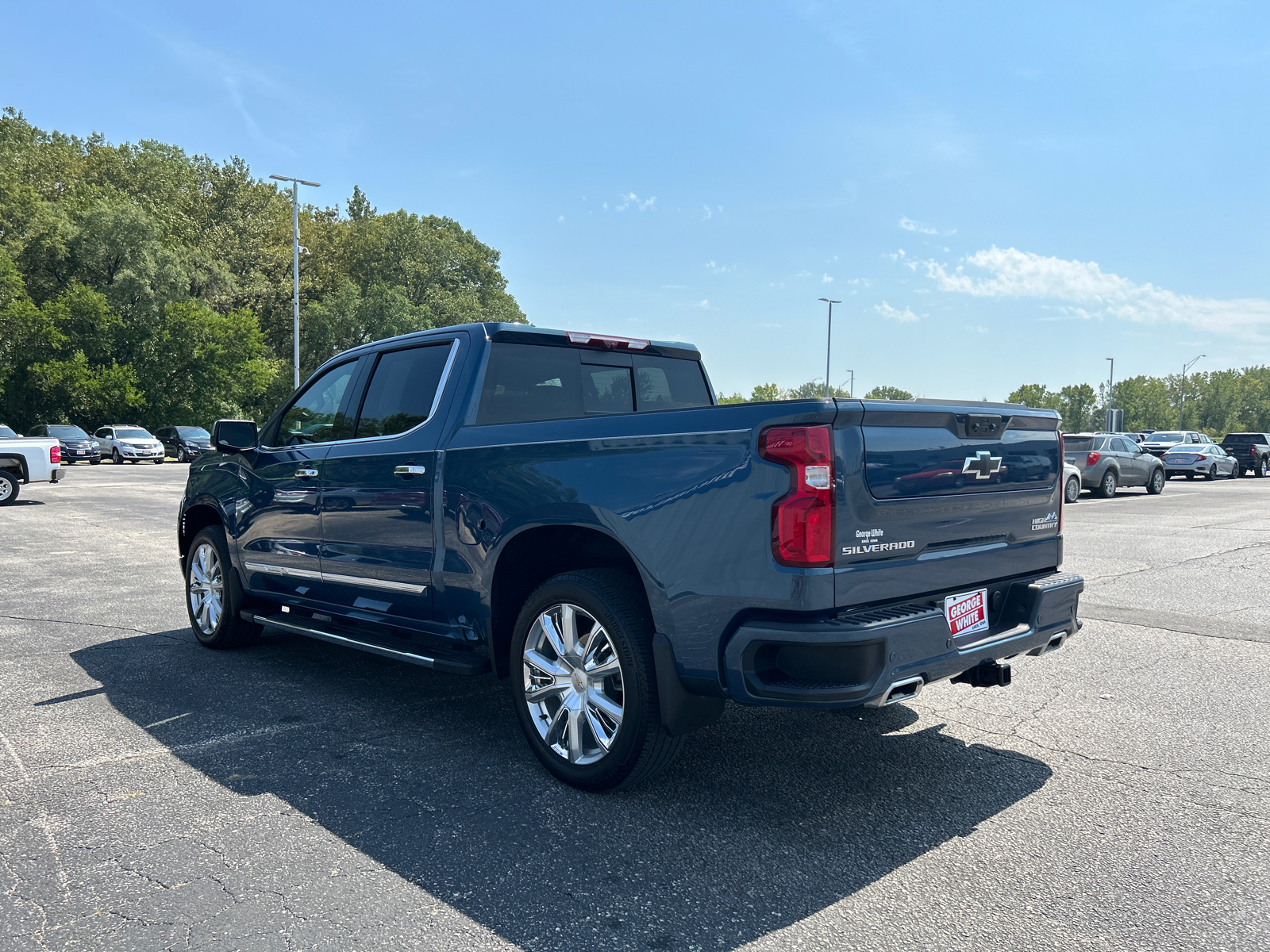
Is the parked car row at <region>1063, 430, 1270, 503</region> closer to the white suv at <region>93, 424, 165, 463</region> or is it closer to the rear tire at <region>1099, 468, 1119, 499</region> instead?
the rear tire at <region>1099, 468, 1119, 499</region>

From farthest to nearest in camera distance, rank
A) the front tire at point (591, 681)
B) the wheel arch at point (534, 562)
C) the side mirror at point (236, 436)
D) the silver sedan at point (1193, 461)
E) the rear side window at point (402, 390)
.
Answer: the silver sedan at point (1193, 461), the side mirror at point (236, 436), the rear side window at point (402, 390), the wheel arch at point (534, 562), the front tire at point (591, 681)

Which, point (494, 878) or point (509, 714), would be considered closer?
point (494, 878)

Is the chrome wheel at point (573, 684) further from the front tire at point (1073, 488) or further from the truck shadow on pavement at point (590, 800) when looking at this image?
the front tire at point (1073, 488)

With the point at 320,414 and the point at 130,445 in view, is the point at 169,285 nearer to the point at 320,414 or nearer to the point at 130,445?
the point at 130,445

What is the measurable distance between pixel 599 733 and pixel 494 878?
31.6 inches

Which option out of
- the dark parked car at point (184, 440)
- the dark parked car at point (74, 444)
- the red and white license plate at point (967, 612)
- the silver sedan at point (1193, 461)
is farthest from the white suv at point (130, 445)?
the red and white license plate at point (967, 612)

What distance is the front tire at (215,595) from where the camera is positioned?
6145 mm

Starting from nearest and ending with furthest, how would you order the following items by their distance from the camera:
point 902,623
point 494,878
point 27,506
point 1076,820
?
point 494,878
point 902,623
point 1076,820
point 27,506

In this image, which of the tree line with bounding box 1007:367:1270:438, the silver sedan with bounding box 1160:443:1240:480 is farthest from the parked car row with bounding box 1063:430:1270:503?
the tree line with bounding box 1007:367:1270:438

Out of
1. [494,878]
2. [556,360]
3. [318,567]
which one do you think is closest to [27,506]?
[318,567]

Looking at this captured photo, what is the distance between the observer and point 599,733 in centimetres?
371

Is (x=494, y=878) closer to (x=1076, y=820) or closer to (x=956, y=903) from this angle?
(x=956, y=903)

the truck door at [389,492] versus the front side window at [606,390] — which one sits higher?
the front side window at [606,390]

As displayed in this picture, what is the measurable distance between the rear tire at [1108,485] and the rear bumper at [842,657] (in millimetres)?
21867
